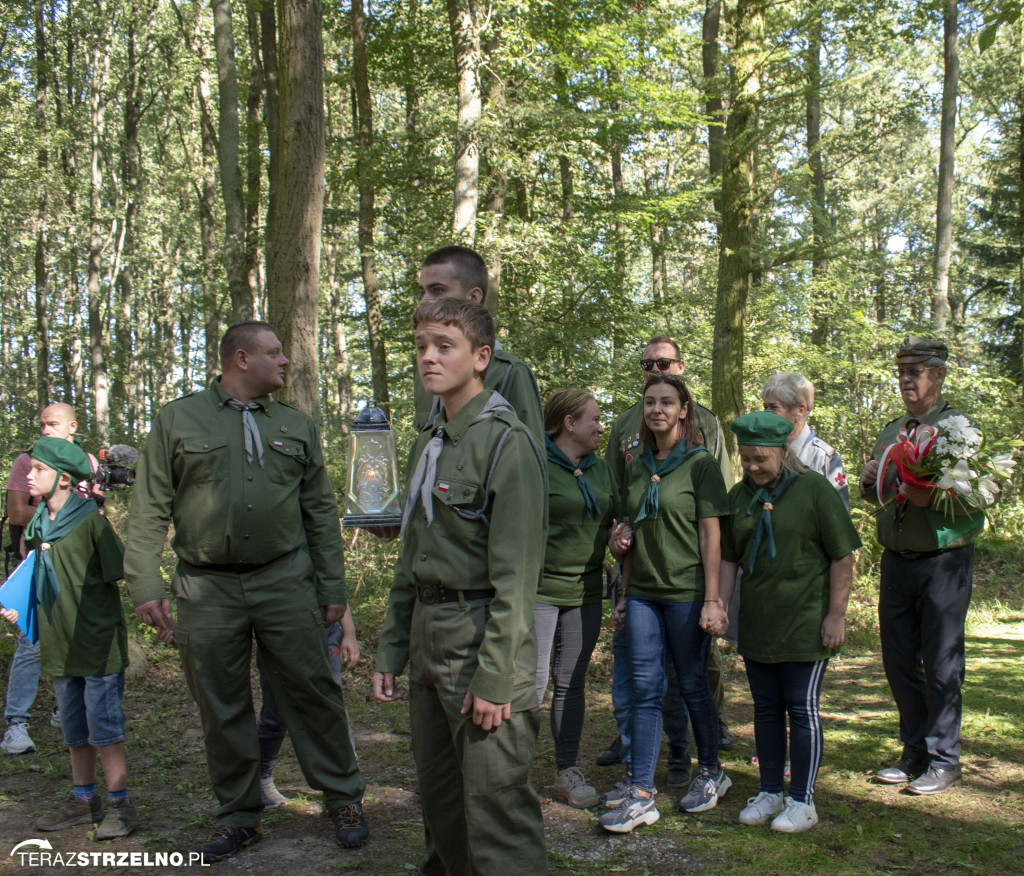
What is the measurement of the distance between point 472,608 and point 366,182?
14.5 meters

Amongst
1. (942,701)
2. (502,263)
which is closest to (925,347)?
(942,701)

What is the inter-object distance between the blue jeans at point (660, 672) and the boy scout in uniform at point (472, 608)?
1.48 metres

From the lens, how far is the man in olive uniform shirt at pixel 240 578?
153 inches

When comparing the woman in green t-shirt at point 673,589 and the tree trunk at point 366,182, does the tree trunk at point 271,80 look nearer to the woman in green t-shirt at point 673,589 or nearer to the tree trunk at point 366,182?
the tree trunk at point 366,182

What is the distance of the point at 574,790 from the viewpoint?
4527 millimetres

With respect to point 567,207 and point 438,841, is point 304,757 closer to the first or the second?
point 438,841

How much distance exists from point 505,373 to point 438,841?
1810 millimetres

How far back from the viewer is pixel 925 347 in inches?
183

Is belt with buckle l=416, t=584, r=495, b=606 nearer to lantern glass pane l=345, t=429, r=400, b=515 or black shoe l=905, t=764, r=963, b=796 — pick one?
lantern glass pane l=345, t=429, r=400, b=515

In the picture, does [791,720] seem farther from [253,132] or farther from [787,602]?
[253,132]

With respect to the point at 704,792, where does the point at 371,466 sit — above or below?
above

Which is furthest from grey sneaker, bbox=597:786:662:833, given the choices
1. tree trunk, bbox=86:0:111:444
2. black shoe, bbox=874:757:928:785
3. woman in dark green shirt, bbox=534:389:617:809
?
tree trunk, bbox=86:0:111:444

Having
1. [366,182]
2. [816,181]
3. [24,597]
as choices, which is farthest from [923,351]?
[816,181]

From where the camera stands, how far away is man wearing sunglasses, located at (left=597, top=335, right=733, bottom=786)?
15.8ft
